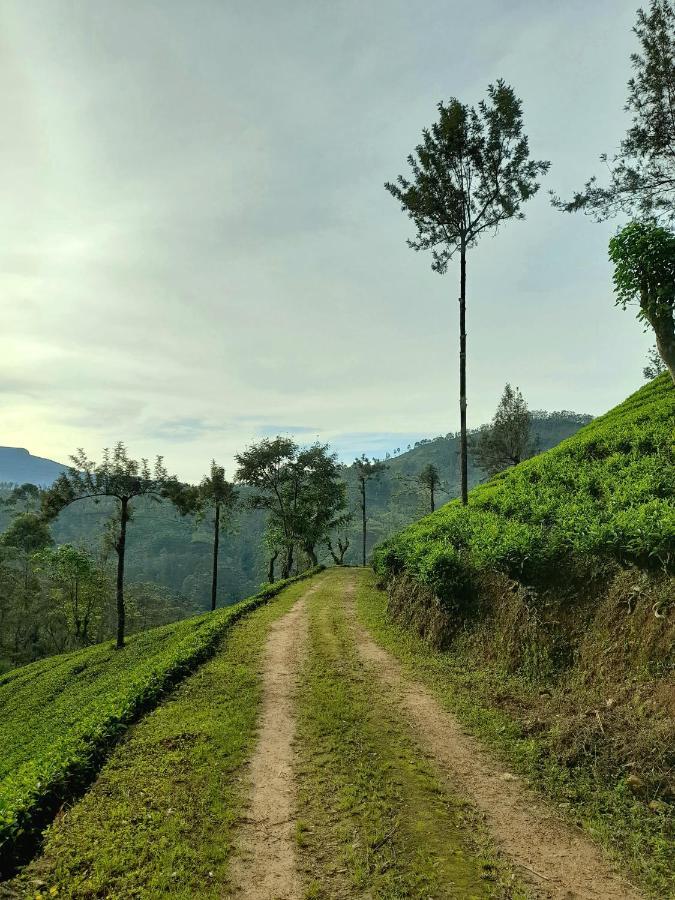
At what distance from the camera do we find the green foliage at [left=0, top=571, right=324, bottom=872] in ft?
24.1

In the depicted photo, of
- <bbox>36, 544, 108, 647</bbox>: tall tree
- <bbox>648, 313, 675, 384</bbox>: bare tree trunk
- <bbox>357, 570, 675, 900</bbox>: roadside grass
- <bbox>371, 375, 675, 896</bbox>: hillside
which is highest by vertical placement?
<bbox>648, 313, 675, 384</bbox>: bare tree trunk

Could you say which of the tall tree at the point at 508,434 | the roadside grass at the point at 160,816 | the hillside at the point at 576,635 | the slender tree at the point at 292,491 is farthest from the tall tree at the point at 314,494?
the roadside grass at the point at 160,816

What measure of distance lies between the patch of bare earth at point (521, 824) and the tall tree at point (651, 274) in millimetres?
18965

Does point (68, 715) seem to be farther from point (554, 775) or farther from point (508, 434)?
point (508, 434)

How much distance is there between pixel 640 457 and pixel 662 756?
12.7 m

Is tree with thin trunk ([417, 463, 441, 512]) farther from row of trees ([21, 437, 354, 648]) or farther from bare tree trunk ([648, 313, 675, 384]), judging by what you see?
bare tree trunk ([648, 313, 675, 384])

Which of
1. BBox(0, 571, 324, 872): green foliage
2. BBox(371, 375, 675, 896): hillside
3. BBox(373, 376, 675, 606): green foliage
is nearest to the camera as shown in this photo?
BBox(371, 375, 675, 896): hillside

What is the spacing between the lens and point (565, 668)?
1024cm

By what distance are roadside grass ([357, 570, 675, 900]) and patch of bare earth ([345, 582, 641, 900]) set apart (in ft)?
0.85

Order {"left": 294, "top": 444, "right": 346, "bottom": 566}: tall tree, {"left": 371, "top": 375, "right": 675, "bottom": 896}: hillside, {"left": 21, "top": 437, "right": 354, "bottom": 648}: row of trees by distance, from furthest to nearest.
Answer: {"left": 294, "top": 444, "right": 346, "bottom": 566}: tall tree
{"left": 21, "top": 437, "right": 354, "bottom": 648}: row of trees
{"left": 371, "top": 375, "right": 675, "bottom": 896}: hillside

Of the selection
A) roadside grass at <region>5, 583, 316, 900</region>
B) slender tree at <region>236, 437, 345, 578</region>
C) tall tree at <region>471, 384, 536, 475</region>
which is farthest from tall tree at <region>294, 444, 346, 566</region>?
roadside grass at <region>5, 583, 316, 900</region>

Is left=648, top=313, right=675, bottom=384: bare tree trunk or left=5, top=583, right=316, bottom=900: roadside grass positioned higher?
left=648, top=313, right=675, bottom=384: bare tree trunk

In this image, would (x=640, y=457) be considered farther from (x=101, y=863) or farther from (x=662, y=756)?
(x=101, y=863)

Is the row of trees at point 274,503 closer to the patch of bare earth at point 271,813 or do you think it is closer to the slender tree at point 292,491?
the slender tree at point 292,491
